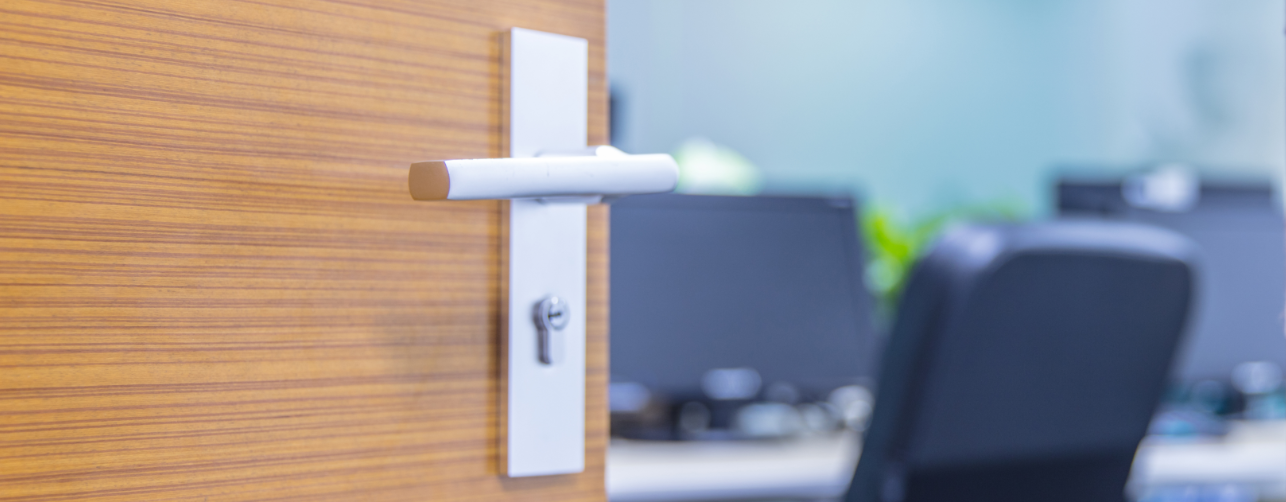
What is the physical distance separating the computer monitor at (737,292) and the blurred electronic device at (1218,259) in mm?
572

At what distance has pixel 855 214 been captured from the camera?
1.79 m

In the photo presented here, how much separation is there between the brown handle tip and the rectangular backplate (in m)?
0.05

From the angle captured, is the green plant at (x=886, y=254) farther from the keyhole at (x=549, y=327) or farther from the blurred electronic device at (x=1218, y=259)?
the keyhole at (x=549, y=327)

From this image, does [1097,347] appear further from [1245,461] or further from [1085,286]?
[1245,461]

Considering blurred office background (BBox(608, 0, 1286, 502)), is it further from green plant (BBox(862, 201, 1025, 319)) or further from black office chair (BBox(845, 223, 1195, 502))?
black office chair (BBox(845, 223, 1195, 502))

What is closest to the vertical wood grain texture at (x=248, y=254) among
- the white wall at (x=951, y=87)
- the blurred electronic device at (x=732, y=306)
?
the blurred electronic device at (x=732, y=306)

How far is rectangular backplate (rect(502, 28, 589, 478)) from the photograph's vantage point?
353 millimetres

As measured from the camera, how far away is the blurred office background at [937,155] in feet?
5.46

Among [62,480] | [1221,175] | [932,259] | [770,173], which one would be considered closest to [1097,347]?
[932,259]

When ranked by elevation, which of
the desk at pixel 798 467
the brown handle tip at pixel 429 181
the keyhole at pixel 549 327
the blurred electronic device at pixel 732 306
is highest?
the brown handle tip at pixel 429 181

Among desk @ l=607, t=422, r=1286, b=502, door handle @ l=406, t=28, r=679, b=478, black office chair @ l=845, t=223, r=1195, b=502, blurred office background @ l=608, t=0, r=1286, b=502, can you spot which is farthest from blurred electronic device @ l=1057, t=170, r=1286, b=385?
door handle @ l=406, t=28, r=679, b=478

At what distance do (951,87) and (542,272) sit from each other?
292 centimetres

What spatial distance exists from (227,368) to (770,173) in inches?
104

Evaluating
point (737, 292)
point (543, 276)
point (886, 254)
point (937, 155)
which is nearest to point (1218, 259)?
point (886, 254)
